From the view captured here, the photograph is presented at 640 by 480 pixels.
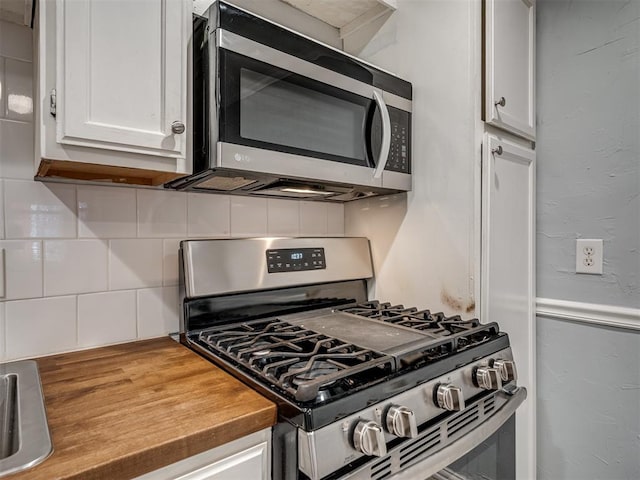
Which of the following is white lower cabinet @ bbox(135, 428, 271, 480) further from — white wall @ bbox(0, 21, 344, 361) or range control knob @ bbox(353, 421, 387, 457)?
white wall @ bbox(0, 21, 344, 361)

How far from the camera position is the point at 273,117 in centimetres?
100

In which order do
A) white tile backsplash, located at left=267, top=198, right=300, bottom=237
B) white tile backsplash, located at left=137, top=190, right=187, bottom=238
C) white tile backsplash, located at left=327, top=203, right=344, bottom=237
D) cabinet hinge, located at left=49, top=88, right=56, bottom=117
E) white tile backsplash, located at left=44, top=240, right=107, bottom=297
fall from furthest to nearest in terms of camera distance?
white tile backsplash, located at left=327, top=203, right=344, bottom=237
white tile backsplash, located at left=267, top=198, right=300, bottom=237
white tile backsplash, located at left=137, top=190, right=187, bottom=238
white tile backsplash, located at left=44, top=240, right=107, bottom=297
cabinet hinge, located at left=49, top=88, right=56, bottom=117

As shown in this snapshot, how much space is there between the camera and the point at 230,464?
65 cm

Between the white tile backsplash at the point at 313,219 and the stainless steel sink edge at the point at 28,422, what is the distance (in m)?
0.91

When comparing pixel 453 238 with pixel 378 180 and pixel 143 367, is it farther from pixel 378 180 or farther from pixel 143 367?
pixel 143 367

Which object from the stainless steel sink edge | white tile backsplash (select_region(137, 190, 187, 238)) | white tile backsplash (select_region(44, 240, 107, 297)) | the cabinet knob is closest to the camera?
the stainless steel sink edge

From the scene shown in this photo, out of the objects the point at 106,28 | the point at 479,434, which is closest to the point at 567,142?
the point at 479,434

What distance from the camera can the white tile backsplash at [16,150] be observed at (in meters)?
0.93

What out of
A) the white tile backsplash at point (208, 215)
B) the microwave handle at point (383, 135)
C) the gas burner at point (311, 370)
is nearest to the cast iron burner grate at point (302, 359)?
the gas burner at point (311, 370)

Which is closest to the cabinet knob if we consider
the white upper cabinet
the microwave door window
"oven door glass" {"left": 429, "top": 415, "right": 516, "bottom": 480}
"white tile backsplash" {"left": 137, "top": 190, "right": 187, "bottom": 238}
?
the white upper cabinet

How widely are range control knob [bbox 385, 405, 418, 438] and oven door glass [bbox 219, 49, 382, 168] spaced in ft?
2.21

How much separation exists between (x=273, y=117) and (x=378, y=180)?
1.32ft

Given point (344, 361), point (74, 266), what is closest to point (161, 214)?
point (74, 266)

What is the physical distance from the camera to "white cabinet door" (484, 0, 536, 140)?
1.21 meters
